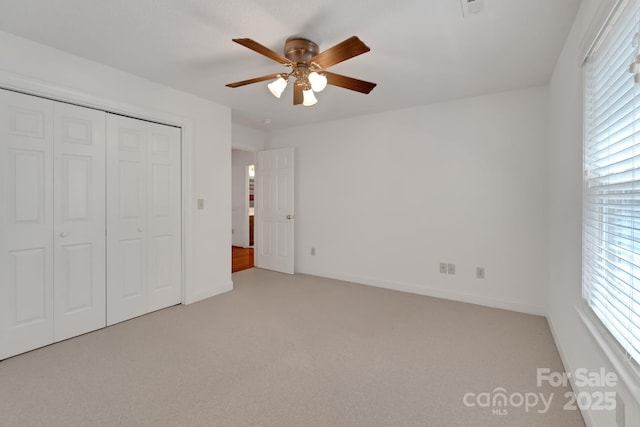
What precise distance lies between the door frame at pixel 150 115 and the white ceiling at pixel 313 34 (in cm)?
32

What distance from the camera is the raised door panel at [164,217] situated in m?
3.10

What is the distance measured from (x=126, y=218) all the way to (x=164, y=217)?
1.24 ft

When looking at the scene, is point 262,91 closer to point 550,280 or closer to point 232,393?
point 232,393

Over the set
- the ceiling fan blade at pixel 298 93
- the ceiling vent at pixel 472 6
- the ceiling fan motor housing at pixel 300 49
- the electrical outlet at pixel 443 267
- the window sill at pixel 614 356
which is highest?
the ceiling vent at pixel 472 6

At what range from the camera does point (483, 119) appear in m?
3.34

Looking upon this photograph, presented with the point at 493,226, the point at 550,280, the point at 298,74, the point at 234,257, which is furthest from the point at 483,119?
the point at 234,257

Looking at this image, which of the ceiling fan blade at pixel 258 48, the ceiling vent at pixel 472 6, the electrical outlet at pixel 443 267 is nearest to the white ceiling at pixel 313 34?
the ceiling vent at pixel 472 6

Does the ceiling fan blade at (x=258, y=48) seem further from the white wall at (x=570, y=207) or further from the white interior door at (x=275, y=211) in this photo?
the white interior door at (x=275, y=211)

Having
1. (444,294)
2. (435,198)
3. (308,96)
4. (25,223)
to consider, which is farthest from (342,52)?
(444,294)

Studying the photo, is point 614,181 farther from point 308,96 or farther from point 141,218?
point 141,218

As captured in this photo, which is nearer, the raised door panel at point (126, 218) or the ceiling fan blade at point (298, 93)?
the ceiling fan blade at point (298, 93)

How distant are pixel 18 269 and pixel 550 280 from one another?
15.1 ft

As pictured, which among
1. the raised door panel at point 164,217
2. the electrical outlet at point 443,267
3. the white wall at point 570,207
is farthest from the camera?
the electrical outlet at point 443,267

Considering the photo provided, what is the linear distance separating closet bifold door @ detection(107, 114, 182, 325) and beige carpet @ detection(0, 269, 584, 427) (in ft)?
0.83
